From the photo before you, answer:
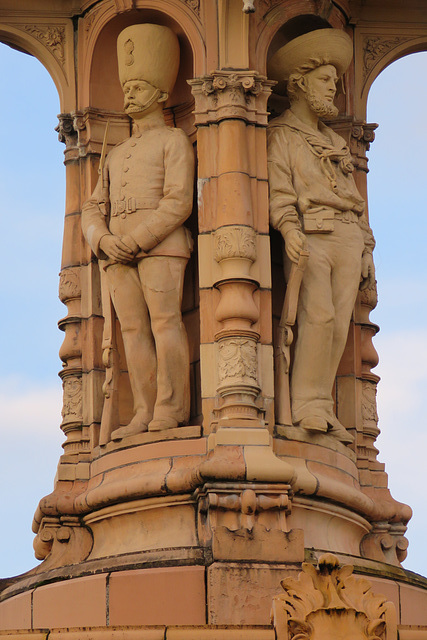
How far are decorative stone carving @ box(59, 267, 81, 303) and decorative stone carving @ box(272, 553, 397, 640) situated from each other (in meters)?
6.58

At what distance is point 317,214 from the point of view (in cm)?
2403

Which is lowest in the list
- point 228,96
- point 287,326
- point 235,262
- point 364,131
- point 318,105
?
point 287,326

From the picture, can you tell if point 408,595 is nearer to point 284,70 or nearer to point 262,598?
point 262,598

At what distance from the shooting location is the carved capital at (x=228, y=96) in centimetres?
2383

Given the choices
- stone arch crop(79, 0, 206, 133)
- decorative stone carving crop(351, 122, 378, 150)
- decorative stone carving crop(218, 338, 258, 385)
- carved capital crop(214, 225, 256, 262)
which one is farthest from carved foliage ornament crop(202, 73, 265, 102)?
decorative stone carving crop(218, 338, 258, 385)

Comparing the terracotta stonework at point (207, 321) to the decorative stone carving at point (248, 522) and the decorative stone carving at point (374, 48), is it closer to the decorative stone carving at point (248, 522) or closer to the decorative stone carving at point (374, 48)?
the decorative stone carving at point (248, 522)

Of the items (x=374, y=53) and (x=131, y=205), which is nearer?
(x=131, y=205)

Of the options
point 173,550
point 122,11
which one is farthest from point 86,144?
point 173,550

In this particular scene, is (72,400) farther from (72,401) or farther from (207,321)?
(207,321)

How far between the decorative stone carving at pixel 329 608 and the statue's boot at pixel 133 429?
4.63 m

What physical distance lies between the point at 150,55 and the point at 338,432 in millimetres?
4655

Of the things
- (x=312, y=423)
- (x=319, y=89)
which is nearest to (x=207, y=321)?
(x=312, y=423)

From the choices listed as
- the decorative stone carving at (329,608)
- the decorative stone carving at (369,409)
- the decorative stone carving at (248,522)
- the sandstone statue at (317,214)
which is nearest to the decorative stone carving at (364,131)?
the sandstone statue at (317,214)

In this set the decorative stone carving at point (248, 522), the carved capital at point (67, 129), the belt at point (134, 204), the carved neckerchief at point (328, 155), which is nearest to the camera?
the decorative stone carving at point (248, 522)
